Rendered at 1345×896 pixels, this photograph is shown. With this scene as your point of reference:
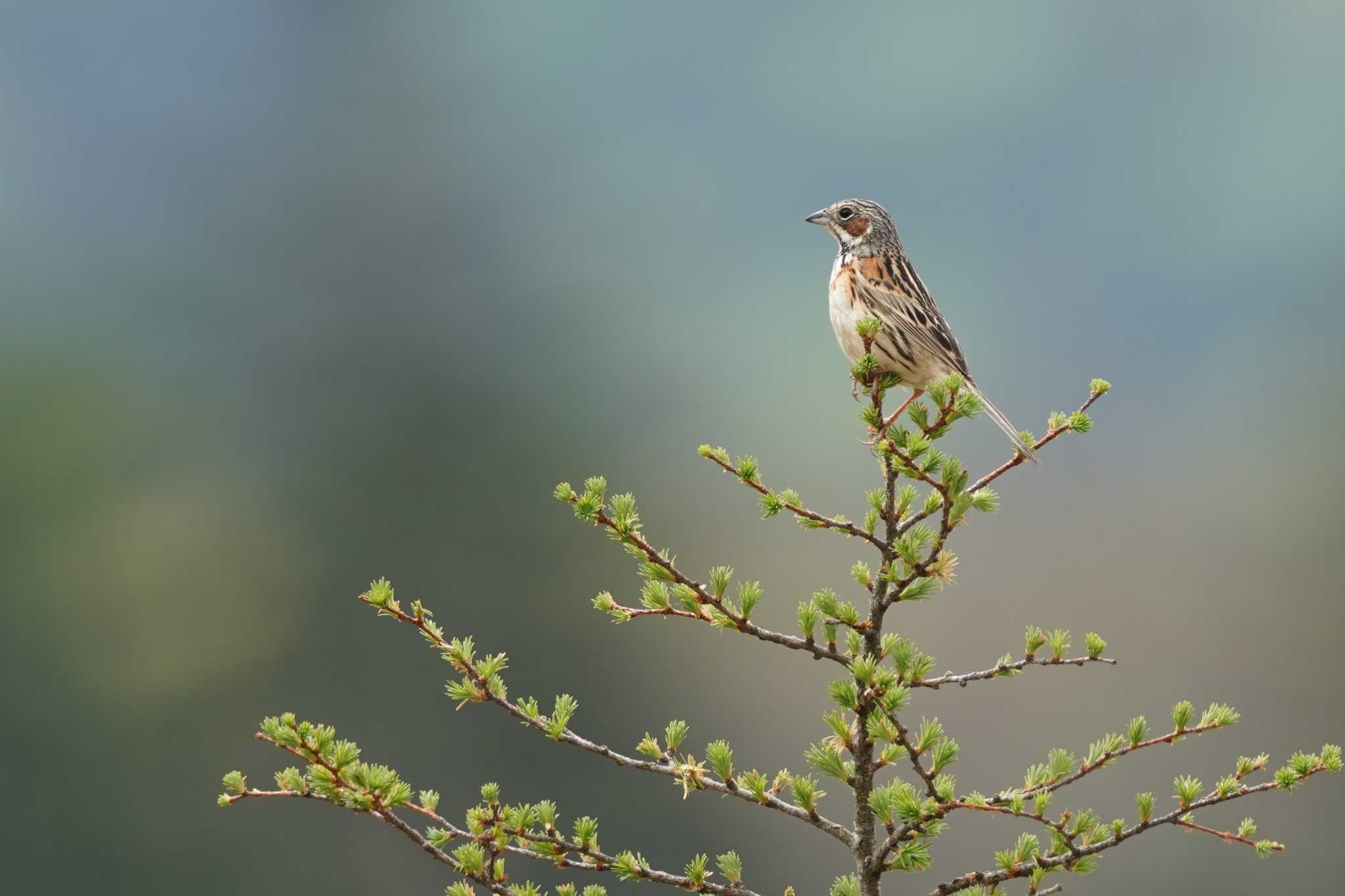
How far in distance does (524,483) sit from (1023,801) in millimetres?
18912

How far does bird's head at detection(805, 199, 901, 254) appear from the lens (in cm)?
584

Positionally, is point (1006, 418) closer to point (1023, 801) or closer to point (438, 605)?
point (1023, 801)

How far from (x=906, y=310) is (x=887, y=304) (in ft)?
0.30

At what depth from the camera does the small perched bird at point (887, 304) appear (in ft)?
16.3

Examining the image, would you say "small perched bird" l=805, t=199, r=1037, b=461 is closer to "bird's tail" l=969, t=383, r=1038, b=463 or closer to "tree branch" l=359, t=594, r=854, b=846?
"bird's tail" l=969, t=383, r=1038, b=463

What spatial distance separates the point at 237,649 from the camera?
19.5 metres

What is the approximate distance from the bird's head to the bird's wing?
0.33ft

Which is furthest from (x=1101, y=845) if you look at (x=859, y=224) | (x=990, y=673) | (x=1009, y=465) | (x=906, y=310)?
(x=859, y=224)

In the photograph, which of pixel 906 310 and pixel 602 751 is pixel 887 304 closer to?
pixel 906 310

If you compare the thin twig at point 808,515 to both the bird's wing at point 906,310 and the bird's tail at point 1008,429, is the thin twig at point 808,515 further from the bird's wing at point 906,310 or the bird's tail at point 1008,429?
the bird's wing at point 906,310

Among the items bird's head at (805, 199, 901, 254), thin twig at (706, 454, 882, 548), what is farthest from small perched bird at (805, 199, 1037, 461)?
thin twig at (706, 454, 882, 548)

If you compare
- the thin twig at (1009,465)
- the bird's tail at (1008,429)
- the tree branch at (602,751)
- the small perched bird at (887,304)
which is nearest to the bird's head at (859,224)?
the small perched bird at (887,304)

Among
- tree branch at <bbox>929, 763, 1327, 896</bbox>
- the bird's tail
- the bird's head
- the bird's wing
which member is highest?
the bird's head

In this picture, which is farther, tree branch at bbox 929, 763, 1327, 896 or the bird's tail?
the bird's tail
